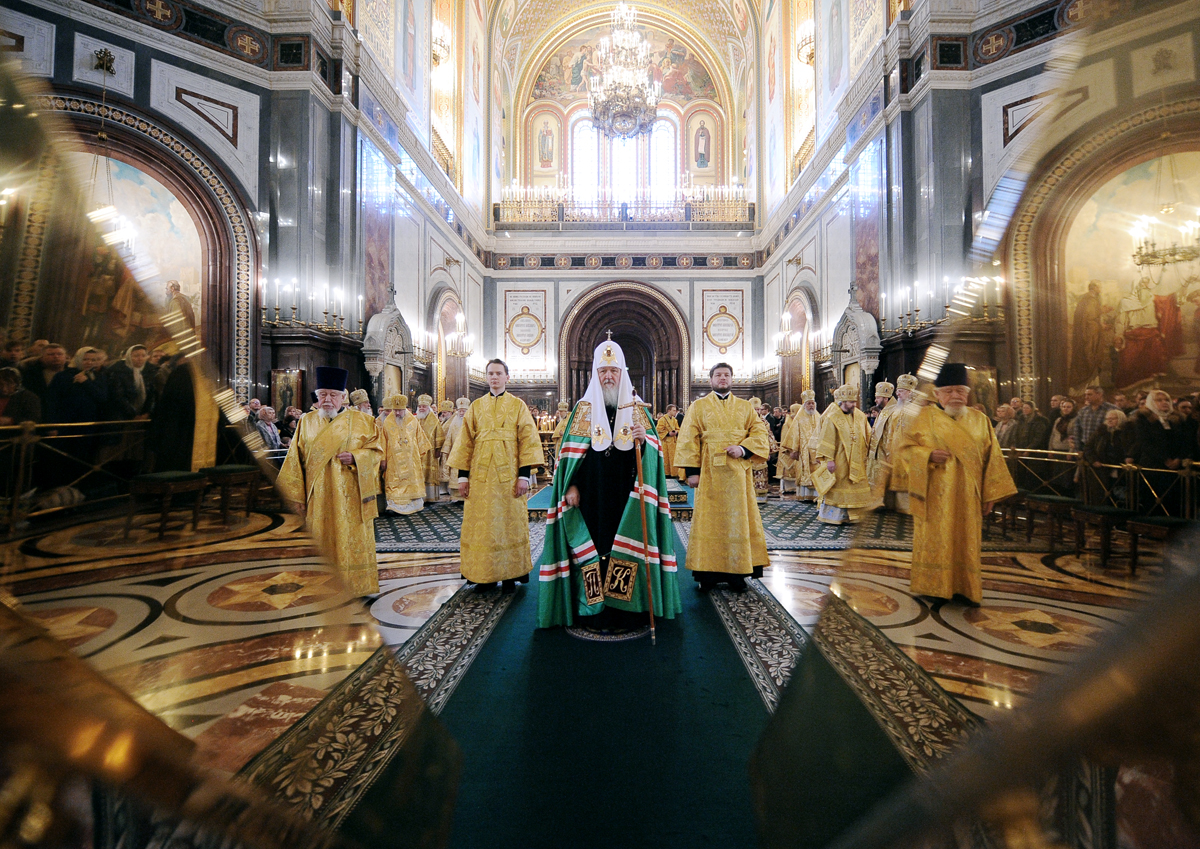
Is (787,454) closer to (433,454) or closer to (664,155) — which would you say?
(433,454)

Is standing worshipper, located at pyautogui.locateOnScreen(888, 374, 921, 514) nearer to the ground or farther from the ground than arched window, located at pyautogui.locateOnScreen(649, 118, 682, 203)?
nearer to the ground

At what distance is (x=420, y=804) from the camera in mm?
783

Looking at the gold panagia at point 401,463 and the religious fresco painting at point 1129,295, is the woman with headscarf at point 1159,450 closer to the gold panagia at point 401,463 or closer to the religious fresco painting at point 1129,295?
the religious fresco painting at point 1129,295

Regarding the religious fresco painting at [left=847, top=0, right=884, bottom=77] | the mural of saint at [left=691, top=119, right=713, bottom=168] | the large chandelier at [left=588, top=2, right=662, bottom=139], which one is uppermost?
the mural of saint at [left=691, top=119, right=713, bottom=168]

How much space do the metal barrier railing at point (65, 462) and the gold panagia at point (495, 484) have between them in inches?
136

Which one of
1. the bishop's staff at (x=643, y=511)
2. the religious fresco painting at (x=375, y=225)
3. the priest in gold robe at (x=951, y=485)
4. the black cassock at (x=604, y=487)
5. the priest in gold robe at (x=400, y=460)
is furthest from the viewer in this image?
the religious fresco painting at (x=375, y=225)

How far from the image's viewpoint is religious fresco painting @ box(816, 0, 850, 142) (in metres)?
10.8

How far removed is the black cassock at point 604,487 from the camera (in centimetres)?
338

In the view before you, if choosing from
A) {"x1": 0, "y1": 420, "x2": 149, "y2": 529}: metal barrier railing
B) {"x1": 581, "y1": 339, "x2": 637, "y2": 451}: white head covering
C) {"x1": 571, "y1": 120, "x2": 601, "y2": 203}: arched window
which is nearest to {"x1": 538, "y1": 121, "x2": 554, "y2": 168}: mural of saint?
{"x1": 571, "y1": 120, "x2": 601, "y2": 203}: arched window

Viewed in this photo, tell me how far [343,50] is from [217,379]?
34.3 feet

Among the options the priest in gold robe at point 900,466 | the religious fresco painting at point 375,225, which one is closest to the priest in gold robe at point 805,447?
the religious fresco painting at point 375,225

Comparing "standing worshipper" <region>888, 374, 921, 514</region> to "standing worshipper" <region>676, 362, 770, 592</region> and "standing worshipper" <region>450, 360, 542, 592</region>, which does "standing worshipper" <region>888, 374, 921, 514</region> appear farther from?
"standing worshipper" <region>450, 360, 542, 592</region>

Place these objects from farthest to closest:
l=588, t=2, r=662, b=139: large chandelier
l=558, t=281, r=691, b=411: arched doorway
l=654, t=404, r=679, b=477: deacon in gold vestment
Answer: l=558, t=281, r=691, b=411: arched doorway < l=588, t=2, r=662, b=139: large chandelier < l=654, t=404, r=679, b=477: deacon in gold vestment

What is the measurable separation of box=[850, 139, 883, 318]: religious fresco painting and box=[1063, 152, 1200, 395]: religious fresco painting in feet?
31.6
